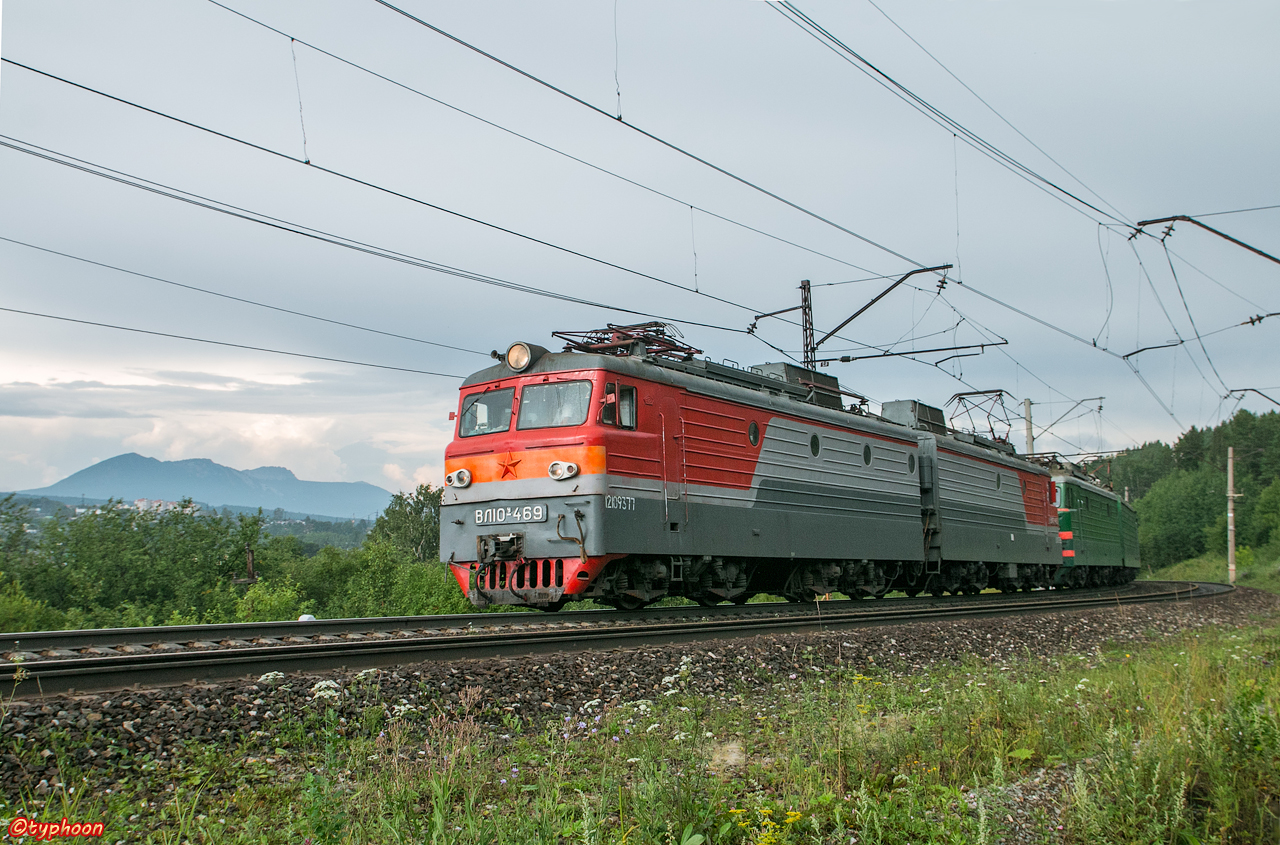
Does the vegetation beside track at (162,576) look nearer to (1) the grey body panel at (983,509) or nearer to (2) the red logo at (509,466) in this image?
(2) the red logo at (509,466)

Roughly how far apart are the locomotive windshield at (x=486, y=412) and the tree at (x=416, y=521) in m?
52.3

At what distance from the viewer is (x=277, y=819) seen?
Answer: 4.25 m

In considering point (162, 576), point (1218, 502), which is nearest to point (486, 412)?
point (162, 576)

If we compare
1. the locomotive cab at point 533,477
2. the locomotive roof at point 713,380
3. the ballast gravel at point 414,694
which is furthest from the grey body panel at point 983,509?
the locomotive cab at point 533,477

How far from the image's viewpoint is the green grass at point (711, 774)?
425 centimetres

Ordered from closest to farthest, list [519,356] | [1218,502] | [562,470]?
[562,470], [519,356], [1218,502]

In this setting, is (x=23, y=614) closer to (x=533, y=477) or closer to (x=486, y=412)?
(x=486, y=412)

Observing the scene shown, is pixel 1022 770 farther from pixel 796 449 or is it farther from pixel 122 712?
pixel 796 449

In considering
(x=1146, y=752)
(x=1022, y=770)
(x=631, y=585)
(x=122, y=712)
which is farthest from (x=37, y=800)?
(x=631, y=585)

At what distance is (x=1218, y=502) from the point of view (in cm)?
8438

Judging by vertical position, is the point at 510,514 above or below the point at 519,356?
below

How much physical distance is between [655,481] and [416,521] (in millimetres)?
65075

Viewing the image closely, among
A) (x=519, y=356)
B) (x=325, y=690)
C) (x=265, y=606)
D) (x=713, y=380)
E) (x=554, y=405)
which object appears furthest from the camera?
(x=265, y=606)

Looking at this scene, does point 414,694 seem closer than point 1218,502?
Yes
